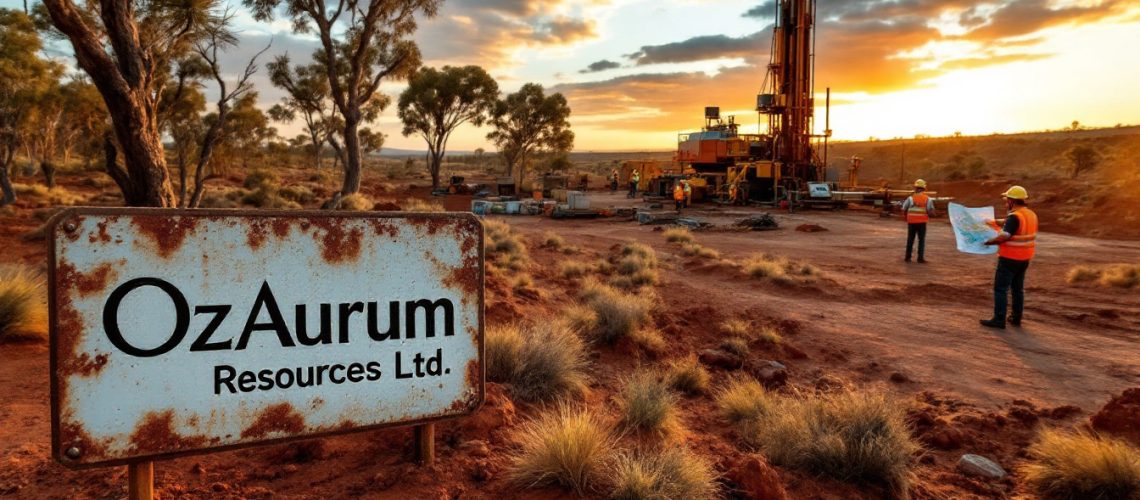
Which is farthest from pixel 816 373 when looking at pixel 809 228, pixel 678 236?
pixel 809 228

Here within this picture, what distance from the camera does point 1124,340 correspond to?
8258mm

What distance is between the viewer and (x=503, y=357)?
4.96 meters

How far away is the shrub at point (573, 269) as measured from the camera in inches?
453

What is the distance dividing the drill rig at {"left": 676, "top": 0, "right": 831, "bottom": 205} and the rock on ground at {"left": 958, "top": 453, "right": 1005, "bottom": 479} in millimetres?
27417

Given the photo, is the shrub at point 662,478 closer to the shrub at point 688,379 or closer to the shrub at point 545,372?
the shrub at point 545,372

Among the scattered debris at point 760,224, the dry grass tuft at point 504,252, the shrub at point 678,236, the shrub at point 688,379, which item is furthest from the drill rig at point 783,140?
the shrub at point 688,379

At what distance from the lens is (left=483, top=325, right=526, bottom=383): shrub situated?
488 centimetres

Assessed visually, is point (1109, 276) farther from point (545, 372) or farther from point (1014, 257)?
point (545, 372)

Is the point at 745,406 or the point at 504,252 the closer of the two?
the point at 745,406

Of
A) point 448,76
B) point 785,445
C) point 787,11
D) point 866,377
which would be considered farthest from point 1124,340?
point 448,76

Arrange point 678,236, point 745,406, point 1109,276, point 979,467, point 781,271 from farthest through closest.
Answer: point 678,236 → point 781,271 → point 1109,276 → point 745,406 → point 979,467

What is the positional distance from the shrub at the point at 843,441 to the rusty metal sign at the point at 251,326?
2.31 meters

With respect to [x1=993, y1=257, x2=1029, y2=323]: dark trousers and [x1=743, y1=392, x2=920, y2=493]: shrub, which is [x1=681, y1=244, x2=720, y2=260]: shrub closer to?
[x1=993, y1=257, x2=1029, y2=323]: dark trousers

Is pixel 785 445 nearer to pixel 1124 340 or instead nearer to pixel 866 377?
pixel 866 377
